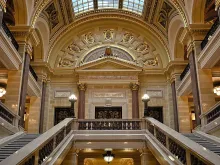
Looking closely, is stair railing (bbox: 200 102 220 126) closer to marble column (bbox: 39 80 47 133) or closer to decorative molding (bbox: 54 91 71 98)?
decorative molding (bbox: 54 91 71 98)

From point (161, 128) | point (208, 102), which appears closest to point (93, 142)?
point (161, 128)

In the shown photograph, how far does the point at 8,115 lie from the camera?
460 inches

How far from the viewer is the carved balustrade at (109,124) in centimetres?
1274

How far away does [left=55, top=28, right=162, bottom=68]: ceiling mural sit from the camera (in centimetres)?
1953

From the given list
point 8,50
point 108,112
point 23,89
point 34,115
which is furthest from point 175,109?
point 8,50

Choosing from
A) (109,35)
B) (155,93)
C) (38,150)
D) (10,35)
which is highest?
(109,35)

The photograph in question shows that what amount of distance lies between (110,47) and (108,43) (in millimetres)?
421

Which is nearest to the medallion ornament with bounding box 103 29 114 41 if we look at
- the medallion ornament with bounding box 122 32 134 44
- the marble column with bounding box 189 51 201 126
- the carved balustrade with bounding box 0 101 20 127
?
the medallion ornament with bounding box 122 32 134 44

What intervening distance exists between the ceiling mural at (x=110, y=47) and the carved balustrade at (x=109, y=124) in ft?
23.2

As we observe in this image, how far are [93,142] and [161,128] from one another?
4.11m

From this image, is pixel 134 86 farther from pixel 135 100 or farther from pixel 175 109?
pixel 175 109

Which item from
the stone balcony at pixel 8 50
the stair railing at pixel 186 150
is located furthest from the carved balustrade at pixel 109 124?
the stone balcony at pixel 8 50

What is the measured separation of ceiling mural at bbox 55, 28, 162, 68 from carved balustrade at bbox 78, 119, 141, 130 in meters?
7.07

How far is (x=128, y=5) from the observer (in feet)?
65.7
